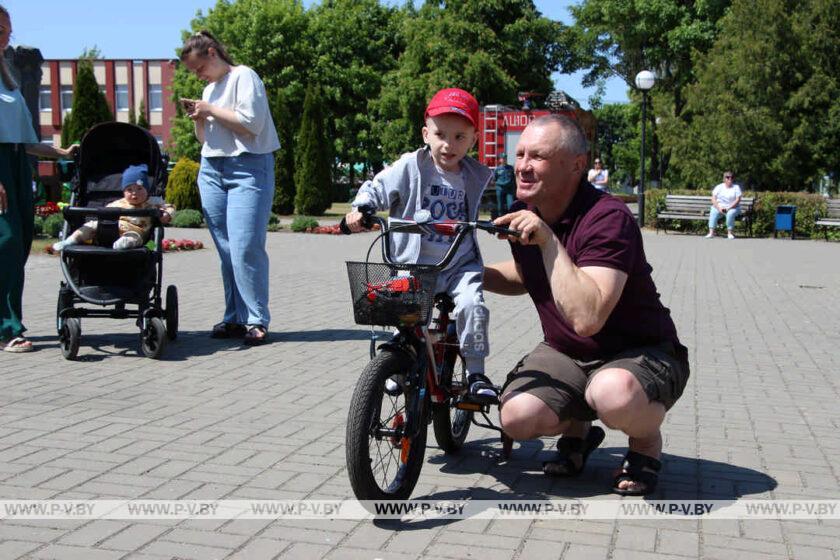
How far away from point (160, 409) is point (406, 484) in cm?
209

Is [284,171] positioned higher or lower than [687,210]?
higher

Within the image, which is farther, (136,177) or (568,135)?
(136,177)

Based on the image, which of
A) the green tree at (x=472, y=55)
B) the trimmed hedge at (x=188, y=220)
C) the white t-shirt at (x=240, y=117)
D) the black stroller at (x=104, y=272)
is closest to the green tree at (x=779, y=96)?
the trimmed hedge at (x=188, y=220)

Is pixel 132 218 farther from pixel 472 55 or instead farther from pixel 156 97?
pixel 156 97

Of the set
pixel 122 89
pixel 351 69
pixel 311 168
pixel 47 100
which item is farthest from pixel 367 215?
pixel 47 100

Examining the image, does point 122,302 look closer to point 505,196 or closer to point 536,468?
point 536,468

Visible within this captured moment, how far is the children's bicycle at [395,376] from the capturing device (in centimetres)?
351

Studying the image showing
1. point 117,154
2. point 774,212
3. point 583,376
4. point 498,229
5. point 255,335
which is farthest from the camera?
point 774,212

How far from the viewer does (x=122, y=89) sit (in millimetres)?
73000

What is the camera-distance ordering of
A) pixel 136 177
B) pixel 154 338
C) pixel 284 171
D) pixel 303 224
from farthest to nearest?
pixel 284 171
pixel 303 224
pixel 136 177
pixel 154 338

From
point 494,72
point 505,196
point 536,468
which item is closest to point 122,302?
point 536,468

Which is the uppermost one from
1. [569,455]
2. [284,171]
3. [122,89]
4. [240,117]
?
[122,89]

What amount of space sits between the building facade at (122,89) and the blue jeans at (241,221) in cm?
6667

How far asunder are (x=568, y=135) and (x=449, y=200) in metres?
0.89
